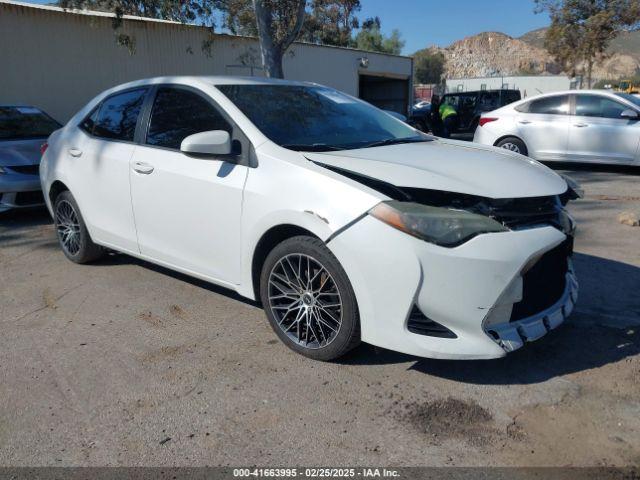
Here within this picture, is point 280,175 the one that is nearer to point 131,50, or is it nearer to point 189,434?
point 189,434

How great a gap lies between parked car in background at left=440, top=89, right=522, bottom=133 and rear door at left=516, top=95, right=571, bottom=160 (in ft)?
25.0

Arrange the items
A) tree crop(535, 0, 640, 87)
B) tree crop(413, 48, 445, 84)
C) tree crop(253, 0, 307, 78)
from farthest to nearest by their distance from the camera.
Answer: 1. tree crop(413, 48, 445, 84)
2. tree crop(535, 0, 640, 87)
3. tree crop(253, 0, 307, 78)

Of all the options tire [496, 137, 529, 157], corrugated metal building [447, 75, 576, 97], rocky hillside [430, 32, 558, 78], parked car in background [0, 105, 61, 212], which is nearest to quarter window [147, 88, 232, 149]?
parked car in background [0, 105, 61, 212]

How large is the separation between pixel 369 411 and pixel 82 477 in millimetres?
1374

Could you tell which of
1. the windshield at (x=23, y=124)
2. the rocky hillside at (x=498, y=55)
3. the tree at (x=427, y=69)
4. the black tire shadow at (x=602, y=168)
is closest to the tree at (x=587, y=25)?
the black tire shadow at (x=602, y=168)

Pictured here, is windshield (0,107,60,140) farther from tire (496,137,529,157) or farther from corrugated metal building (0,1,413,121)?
tire (496,137,529,157)

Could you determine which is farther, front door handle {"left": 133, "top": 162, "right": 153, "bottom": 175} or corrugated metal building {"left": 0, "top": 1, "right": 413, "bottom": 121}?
corrugated metal building {"left": 0, "top": 1, "right": 413, "bottom": 121}

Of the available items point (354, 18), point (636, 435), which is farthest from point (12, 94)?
point (354, 18)

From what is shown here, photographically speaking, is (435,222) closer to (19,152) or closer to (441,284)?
(441,284)

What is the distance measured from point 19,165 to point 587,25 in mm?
24009

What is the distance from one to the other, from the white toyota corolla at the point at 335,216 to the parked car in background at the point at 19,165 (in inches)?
126

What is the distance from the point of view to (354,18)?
1155 inches

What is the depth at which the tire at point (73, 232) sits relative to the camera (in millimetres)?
5145

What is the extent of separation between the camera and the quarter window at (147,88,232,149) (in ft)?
12.8
